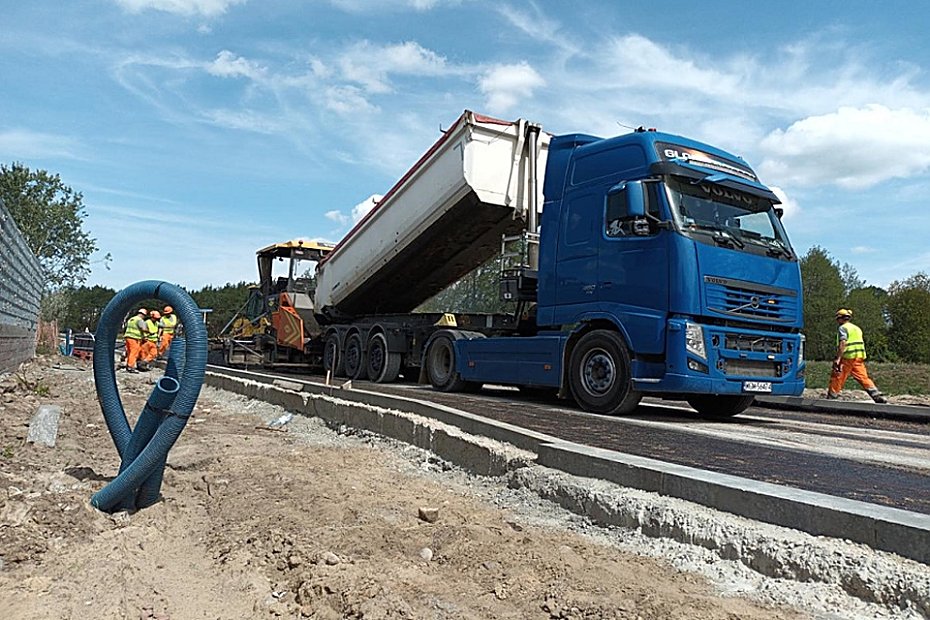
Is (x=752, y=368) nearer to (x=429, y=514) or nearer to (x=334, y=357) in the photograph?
(x=429, y=514)

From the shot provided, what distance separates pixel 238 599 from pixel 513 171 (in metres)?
7.71

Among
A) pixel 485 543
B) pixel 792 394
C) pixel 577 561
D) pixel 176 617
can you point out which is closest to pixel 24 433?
pixel 176 617

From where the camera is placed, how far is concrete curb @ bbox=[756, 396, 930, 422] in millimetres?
8969

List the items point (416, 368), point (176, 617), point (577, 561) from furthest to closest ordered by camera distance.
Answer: point (416, 368) < point (577, 561) < point (176, 617)

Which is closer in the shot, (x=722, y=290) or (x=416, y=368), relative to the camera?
(x=722, y=290)

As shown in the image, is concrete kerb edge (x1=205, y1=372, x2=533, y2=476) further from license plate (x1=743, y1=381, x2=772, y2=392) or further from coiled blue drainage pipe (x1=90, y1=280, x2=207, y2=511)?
license plate (x1=743, y1=381, x2=772, y2=392)

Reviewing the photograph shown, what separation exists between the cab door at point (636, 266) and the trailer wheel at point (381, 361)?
534 cm

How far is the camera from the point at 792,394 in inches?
317

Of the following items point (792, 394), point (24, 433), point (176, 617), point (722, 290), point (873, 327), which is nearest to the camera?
point (176, 617)

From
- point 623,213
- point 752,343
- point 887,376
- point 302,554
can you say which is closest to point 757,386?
point 752,343

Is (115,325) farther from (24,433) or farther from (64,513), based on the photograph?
(24,433)

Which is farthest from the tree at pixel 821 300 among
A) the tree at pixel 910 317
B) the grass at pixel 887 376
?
the grass at pixel 887 376

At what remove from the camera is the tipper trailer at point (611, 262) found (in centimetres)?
738

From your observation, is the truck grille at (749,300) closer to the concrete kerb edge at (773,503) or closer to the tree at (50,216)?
the concrete kerb edge at (773,503)
